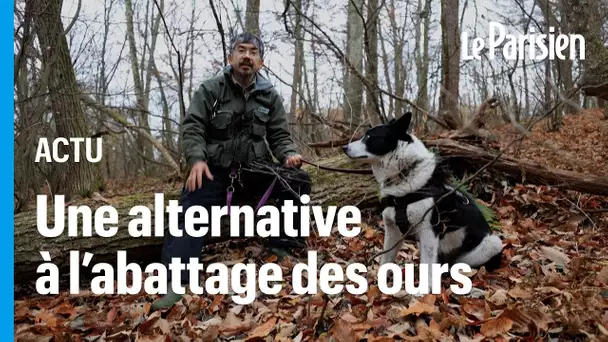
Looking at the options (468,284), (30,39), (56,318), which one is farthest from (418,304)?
(30,39)

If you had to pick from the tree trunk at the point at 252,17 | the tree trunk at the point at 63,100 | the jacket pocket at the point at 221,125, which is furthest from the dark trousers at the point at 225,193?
the tree trunk at the point at 252,17

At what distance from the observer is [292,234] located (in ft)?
14.8

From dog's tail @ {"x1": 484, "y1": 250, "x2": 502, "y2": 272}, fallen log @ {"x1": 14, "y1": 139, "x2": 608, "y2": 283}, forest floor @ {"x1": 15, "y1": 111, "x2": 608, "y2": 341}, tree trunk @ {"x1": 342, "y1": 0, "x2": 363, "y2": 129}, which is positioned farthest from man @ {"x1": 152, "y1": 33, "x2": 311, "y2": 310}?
tree trunk @ {"x1": 342, "y1": 0, "x2": 363, "y2": 129}

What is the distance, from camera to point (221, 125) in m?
4.48

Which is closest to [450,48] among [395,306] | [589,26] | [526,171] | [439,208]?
[589,26]

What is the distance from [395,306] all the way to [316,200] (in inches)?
82.0

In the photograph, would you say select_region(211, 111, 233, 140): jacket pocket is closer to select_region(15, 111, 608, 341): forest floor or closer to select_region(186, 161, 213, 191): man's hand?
select_region(186, 161, 213, 191): man's hand

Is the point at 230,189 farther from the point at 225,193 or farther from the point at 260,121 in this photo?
the point at 260,121

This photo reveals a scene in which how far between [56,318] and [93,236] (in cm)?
97

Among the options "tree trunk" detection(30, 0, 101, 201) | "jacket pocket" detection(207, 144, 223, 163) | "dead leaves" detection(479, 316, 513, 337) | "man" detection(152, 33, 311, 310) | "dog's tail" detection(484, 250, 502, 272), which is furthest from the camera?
"tree trunk" detection(30, 0, 101, 201)

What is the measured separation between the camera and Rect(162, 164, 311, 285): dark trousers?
4.05 metres

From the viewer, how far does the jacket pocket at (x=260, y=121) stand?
4617 mm

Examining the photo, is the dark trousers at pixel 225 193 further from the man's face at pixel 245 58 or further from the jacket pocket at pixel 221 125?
the man's face at pixel 245 58

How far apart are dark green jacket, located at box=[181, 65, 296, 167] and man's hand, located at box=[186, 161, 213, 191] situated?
76 mm
